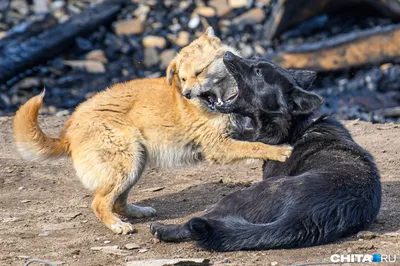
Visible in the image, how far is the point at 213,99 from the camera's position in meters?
7.20

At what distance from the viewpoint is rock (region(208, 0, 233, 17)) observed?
14793 millimetres

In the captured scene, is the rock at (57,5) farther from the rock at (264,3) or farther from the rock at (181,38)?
the rock at (264,3)

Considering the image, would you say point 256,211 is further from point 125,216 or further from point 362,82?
point 362,82

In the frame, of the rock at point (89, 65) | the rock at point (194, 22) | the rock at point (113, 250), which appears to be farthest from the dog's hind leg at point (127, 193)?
the rock at point (194, 22)

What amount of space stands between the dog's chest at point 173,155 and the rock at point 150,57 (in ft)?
22.7

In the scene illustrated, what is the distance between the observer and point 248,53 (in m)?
13.6

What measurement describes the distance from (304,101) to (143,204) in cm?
191

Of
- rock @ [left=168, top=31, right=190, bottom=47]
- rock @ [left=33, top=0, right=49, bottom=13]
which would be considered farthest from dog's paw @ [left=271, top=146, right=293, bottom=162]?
rock @ [left=33, top=0, right=49, bottom=13]

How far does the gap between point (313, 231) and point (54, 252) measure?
196 cm

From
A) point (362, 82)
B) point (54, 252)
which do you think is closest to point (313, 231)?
point (54, 252)

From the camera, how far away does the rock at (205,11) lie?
584 inches

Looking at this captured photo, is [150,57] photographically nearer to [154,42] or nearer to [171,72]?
[154,42]

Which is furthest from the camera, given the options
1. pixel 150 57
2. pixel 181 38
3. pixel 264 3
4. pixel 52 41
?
pixel 264 3

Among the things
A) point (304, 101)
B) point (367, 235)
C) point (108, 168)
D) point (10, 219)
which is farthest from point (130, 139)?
point (367, 235)
